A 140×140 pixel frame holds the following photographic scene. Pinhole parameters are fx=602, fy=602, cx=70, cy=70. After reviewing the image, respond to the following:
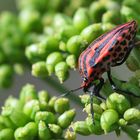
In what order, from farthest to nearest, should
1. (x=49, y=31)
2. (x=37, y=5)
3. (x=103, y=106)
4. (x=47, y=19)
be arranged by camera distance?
(x=37, y=5) < (x=47, y=19) < (x=49, y=31) < (x=103, y=106)

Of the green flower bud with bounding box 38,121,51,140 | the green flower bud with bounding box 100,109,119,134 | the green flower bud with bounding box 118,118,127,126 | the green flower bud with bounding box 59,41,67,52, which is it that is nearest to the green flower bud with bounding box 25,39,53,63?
the green flower bud with bounding box 59,41,67,52

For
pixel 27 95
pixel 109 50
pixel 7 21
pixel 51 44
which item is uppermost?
pixel 7 21

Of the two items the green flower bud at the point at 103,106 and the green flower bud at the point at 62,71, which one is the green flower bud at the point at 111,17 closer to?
the green flower bud at the point at 62,71

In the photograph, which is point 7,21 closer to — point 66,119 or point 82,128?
point 66,119

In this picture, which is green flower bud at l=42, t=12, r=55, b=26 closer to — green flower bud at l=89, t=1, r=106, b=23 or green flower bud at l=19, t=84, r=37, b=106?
green flower bud at l=89, t=1, r=106, b=23

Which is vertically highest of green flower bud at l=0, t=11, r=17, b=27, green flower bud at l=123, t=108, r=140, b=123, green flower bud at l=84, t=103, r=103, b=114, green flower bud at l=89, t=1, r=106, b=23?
green flower bud at l=0, t=11, r=17, b=27

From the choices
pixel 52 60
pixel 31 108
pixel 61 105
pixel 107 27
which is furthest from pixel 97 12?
pixel 31 108
